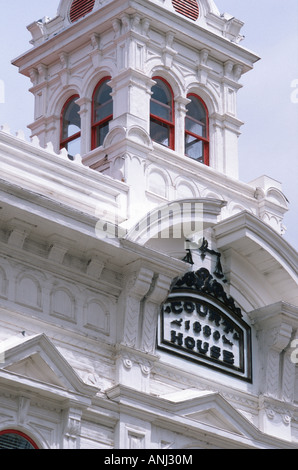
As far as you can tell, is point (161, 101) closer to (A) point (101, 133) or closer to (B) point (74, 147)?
(A) point (101, 133)

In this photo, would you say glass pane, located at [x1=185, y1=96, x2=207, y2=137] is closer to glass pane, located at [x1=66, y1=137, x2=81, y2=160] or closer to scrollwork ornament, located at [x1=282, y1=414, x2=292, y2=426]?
glass pane, located at [x1=66, y1=137, x2=81, y2=160]

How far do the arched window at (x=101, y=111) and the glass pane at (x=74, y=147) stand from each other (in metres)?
0.56

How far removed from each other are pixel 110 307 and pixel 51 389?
2.52 meters

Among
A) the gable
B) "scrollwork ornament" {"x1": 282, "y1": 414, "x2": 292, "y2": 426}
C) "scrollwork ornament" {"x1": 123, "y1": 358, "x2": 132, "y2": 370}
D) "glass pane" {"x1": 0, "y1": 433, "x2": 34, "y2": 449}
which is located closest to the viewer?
"glass pane" {"x1": 0, "y1": 433, "x2": 34, "y2": 449}

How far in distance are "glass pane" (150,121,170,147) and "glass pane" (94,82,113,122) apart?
91cm

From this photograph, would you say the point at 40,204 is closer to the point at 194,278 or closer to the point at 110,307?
the point at 110,307

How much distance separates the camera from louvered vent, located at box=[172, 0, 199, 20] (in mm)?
29688

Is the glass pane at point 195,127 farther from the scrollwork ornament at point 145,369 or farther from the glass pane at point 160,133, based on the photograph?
the scrollwork ornament at point 145,369

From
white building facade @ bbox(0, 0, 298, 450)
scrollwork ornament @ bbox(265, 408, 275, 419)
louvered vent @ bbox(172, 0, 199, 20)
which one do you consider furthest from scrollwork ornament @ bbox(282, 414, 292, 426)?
louvered vent @ bbox(172, 0, 199, 20)

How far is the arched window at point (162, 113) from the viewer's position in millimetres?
28312

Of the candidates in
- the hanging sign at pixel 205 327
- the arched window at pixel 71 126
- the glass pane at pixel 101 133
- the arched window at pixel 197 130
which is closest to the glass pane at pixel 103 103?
the glass pane at pixel 101 133

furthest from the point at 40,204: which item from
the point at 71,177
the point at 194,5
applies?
the point at 194,5

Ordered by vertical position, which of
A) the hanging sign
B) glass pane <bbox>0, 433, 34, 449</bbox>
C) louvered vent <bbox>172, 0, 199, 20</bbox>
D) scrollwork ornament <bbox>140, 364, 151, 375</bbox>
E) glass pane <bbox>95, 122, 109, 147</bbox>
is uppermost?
louvered vent <bbox>172, 0, 199, 20</bbox>
